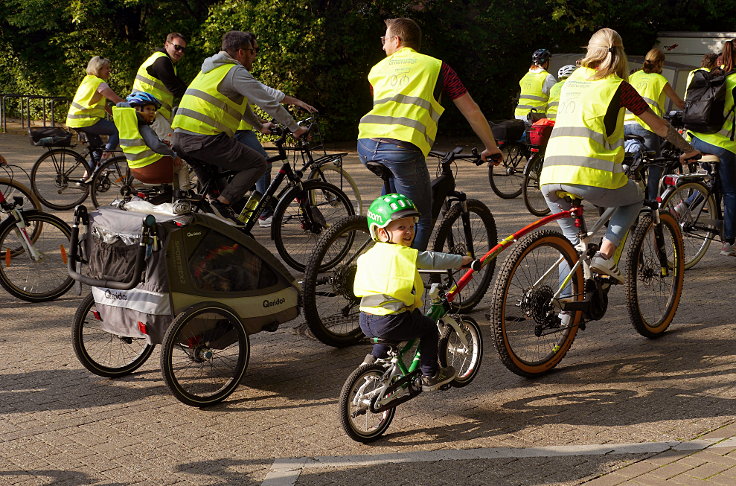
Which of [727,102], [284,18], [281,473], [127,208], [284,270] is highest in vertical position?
[284,18]

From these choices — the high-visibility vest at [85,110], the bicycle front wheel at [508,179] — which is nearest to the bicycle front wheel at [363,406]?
the high-visibility vest at [85,110]

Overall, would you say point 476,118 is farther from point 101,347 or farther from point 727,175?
point 727,175

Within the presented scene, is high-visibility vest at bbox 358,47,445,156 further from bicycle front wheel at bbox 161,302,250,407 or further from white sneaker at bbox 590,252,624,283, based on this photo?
bicycle front wheel at bbox 161,302,250,407

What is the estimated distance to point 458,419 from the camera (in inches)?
207

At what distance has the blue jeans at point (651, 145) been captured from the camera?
10.9 metres

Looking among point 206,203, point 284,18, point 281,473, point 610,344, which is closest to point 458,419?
point 281,473

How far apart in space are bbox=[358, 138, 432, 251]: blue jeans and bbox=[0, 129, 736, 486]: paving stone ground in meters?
0.95

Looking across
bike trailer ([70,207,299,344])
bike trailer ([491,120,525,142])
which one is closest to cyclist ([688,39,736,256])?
bike trailer ([491,120,525,142])

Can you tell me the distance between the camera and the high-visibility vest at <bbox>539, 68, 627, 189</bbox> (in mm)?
5828

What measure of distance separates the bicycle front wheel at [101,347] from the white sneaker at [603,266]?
→ 2.75 metres

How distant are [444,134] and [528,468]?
17.6m

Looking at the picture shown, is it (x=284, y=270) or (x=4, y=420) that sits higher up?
(x=284, y=270)

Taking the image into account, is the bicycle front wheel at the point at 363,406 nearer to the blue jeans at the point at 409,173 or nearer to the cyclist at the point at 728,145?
the blue jeans at the point at 409,173

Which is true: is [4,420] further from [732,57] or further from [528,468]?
[732,57]
